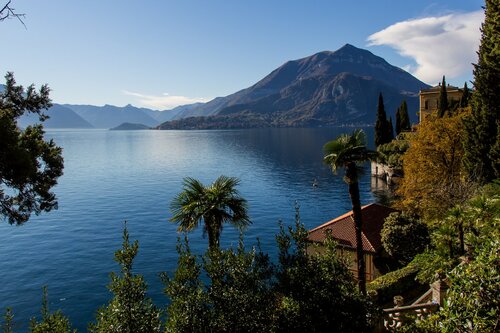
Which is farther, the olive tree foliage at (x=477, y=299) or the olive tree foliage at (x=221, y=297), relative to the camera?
the olive tree foliage at (x=221, y=297)

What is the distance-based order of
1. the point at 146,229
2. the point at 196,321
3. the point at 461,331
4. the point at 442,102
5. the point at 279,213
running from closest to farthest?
the point at 461,331
the point at 196,321
the point at 146,229
the point at 279,213
the point at 442,102

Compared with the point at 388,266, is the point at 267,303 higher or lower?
higher

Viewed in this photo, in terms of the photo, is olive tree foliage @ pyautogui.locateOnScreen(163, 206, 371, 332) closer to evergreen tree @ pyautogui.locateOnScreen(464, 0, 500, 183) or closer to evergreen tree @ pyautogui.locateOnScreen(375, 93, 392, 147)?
evergreen tree @ pyautogui.locateOnScreen(464, 0, 500, 183)

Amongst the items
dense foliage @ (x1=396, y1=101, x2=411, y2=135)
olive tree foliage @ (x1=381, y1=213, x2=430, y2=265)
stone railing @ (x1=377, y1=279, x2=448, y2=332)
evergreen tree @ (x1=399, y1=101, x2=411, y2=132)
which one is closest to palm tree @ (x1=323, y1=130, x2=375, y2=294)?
stone railing @ (x1=377, y1=279, x2=448, y2=332)

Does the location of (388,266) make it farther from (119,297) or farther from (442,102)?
(442,102)

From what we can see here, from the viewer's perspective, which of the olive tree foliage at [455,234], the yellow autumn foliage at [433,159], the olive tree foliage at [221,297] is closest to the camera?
the olive tree foliage at [221,297]

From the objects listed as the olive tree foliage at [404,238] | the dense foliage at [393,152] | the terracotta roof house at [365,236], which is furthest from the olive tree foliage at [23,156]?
the dense foliage at [393,152]

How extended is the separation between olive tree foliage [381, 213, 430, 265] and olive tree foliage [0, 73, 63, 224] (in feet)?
77.3

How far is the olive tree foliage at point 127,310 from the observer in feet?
28.3

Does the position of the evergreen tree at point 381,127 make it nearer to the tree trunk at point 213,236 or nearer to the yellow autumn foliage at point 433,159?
the yellow autumn foliage at point 433,159

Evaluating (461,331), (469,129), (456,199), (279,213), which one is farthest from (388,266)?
(279,213)

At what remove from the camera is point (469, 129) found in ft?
96.1

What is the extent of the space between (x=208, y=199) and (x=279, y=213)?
40474mm

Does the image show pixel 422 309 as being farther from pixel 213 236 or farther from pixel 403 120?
pixel 403 120
